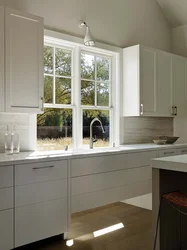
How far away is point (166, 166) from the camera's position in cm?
212

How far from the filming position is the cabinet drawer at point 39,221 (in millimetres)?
2572

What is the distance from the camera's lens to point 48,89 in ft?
11.6

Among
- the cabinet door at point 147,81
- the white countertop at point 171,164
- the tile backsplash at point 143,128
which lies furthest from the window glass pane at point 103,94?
the white countertop at point 171,164

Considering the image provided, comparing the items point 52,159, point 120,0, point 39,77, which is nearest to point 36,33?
point 39,77

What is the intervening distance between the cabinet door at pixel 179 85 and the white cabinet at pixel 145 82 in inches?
6.9

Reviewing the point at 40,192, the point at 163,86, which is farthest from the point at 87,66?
the point at 40,192

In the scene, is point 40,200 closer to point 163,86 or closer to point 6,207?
point 6,207

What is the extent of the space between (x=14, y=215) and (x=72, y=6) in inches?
101

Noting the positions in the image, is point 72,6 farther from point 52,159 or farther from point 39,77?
point 52,159

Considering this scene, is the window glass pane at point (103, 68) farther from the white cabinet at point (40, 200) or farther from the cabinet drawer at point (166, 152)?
the white cabinet at point (40, 200)

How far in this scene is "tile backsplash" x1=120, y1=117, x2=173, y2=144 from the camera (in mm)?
4293

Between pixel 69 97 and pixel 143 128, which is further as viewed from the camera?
pixel 143 128

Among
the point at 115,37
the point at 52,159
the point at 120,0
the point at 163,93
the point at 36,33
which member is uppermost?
the point at 120,0

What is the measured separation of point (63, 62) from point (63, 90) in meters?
0.35
